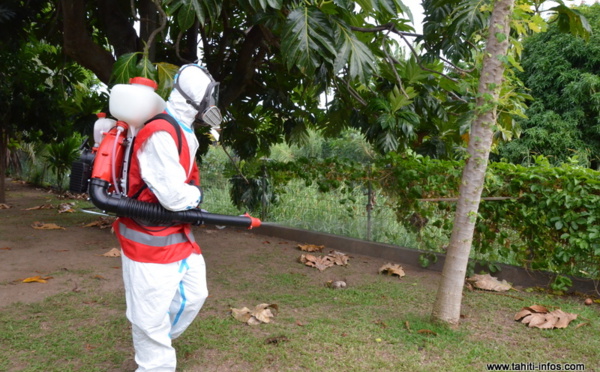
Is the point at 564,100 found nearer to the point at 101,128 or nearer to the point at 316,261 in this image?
the point at 316,261

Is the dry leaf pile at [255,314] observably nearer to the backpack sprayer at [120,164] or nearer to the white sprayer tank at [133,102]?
the backpack sprayer at [120,164]

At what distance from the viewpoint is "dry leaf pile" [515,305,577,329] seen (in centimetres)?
394

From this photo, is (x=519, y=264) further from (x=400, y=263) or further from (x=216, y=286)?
(x=216, y=286)

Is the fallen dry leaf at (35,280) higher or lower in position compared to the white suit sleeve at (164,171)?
lower

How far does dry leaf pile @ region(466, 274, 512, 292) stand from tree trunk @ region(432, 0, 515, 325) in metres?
1.32

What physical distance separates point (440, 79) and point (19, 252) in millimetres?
5660

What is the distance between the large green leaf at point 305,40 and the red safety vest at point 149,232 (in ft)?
5.23

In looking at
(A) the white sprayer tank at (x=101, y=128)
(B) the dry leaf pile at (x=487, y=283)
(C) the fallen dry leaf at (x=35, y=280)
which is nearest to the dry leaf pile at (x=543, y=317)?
(B) the dry leaf pile at (x=487, y=283)

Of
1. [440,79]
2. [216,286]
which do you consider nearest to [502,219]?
[440,79]

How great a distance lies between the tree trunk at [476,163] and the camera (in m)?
3.57

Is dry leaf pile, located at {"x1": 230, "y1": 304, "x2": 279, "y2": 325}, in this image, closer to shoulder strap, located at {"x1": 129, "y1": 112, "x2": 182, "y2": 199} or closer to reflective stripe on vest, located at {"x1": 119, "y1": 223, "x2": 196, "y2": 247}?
reflective stripe on vest, located at {"x1": 119, "y1": 223, "x2": 196, "y2": 247}

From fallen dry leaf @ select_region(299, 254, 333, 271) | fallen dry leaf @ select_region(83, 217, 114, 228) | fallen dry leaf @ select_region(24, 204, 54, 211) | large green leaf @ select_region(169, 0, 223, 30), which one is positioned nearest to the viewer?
large green leaf @ select_region(169, 0, 223, 30)

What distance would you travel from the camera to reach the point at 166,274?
281cm

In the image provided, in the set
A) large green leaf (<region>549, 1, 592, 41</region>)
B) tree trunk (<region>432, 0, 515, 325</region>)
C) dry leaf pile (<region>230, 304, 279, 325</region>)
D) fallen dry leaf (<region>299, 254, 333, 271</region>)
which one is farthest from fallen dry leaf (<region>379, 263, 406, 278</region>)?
large green leaf (<region>549, 1, 592, 41</region>)
